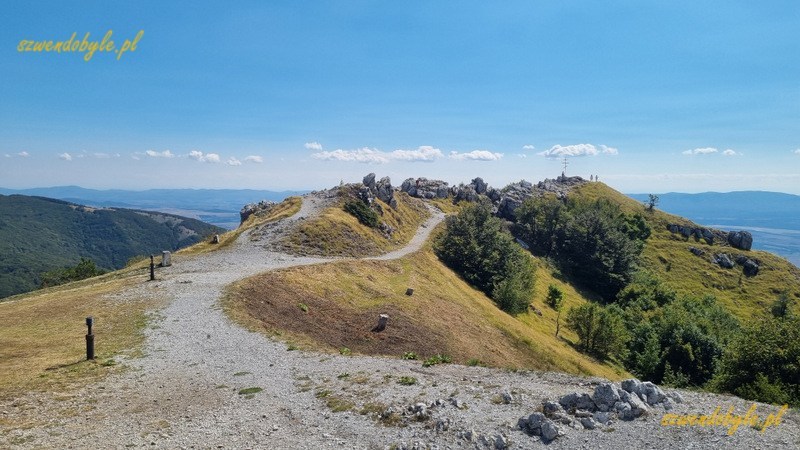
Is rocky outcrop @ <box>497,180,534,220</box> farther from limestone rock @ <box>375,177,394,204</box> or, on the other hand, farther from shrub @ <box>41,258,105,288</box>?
shrub @ <box>41,258,105,288</box>

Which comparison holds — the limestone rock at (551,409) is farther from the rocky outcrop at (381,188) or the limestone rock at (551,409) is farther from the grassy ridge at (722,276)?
the grassy ridge at (722,276)

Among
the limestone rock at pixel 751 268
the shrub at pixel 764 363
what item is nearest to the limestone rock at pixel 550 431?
the shrub at pixel 764 363

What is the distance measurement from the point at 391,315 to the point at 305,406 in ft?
69.0

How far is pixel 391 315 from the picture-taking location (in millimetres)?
41250

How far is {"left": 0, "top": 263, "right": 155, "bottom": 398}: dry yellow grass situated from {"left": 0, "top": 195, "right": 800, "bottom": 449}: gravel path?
1.65 metres

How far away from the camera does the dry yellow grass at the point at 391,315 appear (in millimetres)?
34906

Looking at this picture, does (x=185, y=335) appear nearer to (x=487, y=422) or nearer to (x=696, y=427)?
(x=487, y=422)

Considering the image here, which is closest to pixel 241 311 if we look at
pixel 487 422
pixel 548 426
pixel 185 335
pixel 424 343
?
pixel 185 335

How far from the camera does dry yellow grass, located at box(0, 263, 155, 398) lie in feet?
73.9

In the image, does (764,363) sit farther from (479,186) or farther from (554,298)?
(479,186)

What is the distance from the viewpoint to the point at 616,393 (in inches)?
728

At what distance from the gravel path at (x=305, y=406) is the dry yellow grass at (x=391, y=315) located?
558 centimetres

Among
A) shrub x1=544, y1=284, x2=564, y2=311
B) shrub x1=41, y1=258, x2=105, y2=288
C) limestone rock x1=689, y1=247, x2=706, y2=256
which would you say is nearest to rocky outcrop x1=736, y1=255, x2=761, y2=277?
limestone rock x1=689, y1=247, x2=706, y2=256

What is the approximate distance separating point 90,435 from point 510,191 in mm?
175490
